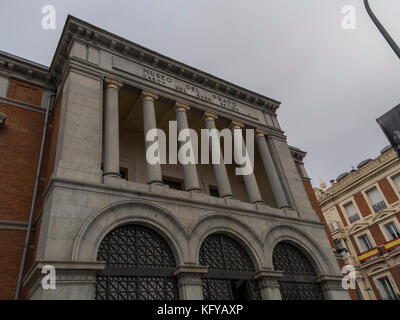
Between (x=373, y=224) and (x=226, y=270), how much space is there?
22253mm

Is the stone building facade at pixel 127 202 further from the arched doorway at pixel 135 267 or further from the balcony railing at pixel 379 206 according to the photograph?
the balcony railing at pixel 379 206

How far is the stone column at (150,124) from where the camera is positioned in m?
10.9

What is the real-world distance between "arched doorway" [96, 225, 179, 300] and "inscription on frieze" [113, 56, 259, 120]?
670 cm

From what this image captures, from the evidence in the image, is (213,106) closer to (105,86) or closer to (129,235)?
(105,86)

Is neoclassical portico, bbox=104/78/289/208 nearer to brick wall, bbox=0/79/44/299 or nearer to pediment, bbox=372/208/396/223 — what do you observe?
brick wall, bbox=0/79/44/299

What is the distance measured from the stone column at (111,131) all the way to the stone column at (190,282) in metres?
3.53

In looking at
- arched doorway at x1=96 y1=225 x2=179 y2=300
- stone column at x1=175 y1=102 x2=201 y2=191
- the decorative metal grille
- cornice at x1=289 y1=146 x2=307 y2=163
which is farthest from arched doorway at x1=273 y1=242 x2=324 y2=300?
cornice at x1=289 y1=146 x2=307 y2=163

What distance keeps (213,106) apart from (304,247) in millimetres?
7287

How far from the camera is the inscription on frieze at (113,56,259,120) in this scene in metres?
12.9

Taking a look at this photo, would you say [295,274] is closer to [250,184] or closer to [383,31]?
[250,184]

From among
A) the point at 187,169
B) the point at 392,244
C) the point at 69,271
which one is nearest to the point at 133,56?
the point at 187,169

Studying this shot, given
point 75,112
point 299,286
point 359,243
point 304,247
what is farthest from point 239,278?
point 359,243

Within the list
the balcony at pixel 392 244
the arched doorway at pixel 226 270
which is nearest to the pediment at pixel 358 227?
the balcony at pixel 392 244

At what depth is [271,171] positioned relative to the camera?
15.2 m
